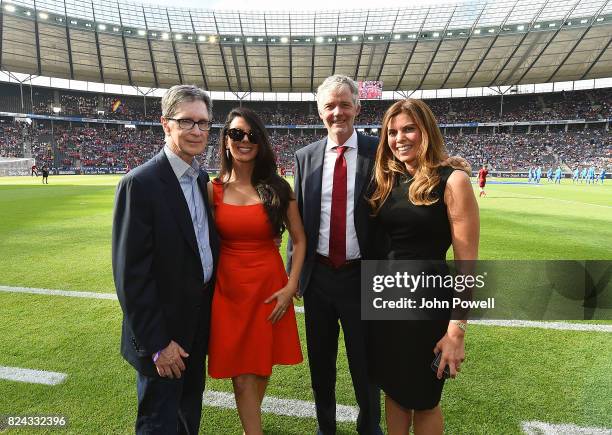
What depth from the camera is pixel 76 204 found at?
14.6m

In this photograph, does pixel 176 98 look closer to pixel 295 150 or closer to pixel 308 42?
pixel 295 150

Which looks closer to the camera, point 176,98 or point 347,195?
point 176,98

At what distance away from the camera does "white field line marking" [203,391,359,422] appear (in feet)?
9.05

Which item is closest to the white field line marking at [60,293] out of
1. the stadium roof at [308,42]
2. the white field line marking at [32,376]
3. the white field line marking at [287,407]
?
the white field line marking at [32,376]

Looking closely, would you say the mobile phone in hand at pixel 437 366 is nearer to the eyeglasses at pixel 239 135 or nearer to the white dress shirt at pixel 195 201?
the white dress shirt at pixel 195 201

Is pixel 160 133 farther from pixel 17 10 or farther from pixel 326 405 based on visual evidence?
pixel 326 405

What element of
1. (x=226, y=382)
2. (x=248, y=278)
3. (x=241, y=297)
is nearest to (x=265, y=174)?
(x=248, y=278)

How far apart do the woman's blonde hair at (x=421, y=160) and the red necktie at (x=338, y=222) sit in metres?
0.39

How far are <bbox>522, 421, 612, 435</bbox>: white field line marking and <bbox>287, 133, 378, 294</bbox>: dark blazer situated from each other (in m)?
1.62

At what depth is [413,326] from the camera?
209 cm

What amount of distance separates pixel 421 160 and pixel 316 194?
853mm

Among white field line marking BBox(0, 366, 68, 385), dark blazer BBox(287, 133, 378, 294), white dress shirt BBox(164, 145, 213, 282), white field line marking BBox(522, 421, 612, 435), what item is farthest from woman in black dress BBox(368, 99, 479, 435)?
white field line marking BBox(0, 366, 68, 385)

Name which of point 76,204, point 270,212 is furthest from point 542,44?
point 270,212

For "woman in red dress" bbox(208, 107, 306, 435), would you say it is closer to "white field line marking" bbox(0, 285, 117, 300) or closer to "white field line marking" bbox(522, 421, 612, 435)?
"white field line marking" bbox(522, 421, 612, 435)
